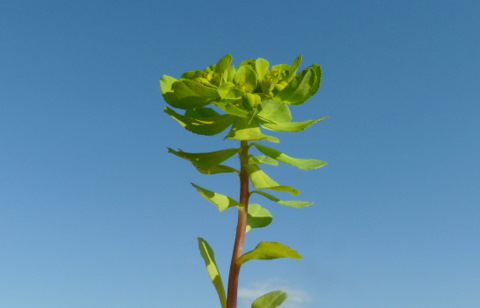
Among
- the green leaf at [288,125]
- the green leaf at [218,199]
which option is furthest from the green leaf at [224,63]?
the green leaf at [218,199]

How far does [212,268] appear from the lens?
2754mm

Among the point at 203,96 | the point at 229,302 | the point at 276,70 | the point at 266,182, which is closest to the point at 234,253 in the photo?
the point at 229,302

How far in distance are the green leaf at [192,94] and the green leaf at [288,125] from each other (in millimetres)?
350

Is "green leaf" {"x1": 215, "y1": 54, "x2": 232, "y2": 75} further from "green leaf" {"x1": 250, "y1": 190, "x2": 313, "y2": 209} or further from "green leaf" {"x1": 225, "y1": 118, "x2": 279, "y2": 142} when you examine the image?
"green leaf" {"x1": 250, "y1": 190, "x2": 313, "y2": 209}

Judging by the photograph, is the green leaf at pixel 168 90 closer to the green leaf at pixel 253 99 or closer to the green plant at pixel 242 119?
the green plant at pixel 242 119

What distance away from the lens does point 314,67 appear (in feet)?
8.93

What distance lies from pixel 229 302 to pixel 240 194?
61 cm

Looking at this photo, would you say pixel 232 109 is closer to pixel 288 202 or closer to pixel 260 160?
pixel 260 160

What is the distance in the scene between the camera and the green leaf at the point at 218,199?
2555 mm

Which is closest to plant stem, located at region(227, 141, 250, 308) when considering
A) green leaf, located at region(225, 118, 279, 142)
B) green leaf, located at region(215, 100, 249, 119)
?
green leaf, located at region(225, 118, 279, 142)

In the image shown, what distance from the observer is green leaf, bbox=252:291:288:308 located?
2.57m

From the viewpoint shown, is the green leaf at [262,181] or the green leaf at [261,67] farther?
the green leaf at [261,67]

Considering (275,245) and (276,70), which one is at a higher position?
(276,70)

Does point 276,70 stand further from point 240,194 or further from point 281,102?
point 240,194
